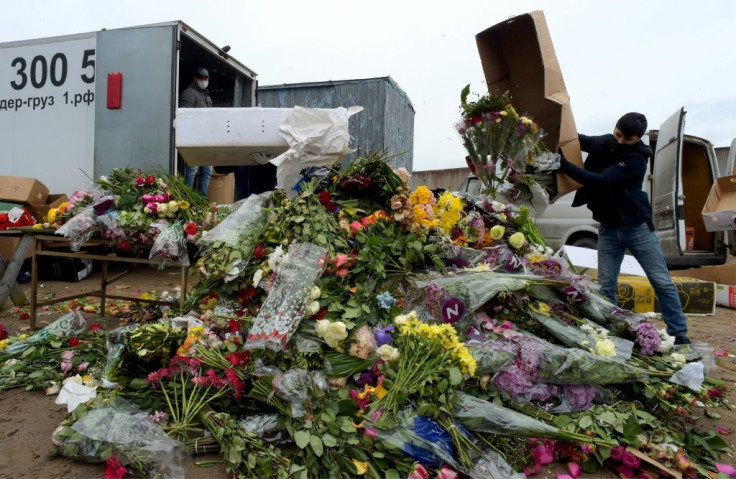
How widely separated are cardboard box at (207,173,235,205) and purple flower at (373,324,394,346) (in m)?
5.11

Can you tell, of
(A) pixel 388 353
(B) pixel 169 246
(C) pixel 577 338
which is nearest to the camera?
(A) pixel 388 353

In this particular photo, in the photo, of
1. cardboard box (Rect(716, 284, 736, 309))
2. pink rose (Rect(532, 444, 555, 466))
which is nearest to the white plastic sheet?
pink rose (Rect(532, 444, 555, 466))

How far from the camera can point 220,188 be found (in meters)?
6.91

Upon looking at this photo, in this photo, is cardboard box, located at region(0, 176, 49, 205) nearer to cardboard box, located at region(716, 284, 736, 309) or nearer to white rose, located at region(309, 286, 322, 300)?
white rose, located at region(309, 286, 322, 300)

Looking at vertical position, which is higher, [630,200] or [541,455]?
[630,200]

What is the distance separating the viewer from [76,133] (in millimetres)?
5652

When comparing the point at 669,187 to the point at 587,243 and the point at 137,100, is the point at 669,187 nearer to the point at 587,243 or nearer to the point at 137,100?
the point at 587,243

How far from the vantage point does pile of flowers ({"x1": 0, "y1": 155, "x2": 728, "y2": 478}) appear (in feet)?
6.33

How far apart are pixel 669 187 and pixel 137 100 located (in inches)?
252

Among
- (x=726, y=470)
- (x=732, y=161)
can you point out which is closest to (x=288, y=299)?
(x=726, y=470)

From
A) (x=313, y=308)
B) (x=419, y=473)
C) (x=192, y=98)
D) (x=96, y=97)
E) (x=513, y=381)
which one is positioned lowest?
(x=419, y=473)

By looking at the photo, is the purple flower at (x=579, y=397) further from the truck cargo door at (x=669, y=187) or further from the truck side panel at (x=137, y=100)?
the truck side panel at (x=137, y=100)

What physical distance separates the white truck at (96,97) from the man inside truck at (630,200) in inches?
177

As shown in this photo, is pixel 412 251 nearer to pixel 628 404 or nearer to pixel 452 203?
pixel 452 203
